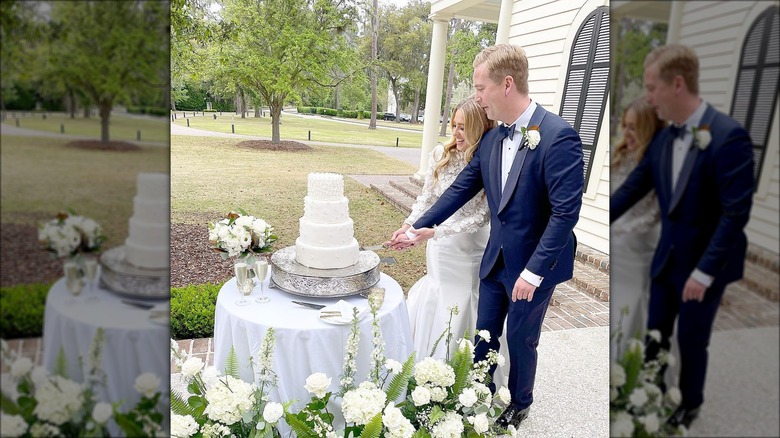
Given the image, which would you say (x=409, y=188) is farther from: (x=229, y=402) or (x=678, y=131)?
(x=678, y=131)

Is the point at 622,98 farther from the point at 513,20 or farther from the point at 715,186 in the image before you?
the point at 513,20

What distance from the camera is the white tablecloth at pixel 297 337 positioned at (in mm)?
2332

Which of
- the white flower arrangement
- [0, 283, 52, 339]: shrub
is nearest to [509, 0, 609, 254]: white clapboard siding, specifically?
the white flower arrangement

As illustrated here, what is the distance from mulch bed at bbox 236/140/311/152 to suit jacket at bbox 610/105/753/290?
2401 cm

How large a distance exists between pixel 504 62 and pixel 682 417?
223 cm

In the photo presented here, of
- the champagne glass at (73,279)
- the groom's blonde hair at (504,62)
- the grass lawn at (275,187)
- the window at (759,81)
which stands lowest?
the grass lawn at (275,187)

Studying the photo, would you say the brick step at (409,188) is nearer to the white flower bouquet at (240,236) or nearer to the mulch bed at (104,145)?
the white flower bouquet at (240,236)

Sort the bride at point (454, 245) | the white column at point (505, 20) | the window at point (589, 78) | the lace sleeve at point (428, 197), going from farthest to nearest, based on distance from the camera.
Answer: the white column at point (505, 20), the window at point (589, 78), the lace sleeve at point (428, 197), the bride at point (454, 245)

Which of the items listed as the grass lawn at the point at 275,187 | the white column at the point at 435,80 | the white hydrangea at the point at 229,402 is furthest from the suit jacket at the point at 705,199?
the white column at the point at 435,80

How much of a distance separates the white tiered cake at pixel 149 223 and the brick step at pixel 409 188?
10.6 meters

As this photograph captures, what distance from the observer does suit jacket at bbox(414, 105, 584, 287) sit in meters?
2.44

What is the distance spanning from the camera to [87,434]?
0.69 m

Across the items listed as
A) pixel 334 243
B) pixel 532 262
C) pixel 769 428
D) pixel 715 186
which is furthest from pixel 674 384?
pixel 334 243

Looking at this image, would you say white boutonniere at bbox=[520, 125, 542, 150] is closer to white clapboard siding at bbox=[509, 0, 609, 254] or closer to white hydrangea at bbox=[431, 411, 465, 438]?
white hydrangea at bbox=[431, 411, 465, 438]
